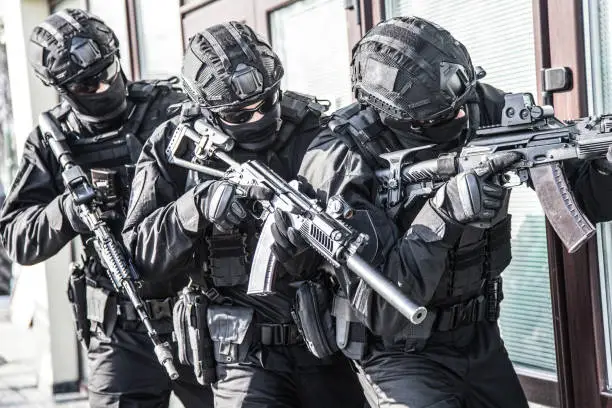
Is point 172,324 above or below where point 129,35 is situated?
below

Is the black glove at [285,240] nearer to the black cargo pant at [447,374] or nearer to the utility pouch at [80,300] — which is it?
the black cargo pant at [447,374]

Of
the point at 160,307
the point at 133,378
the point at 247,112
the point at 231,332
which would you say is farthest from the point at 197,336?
the point at 247,112

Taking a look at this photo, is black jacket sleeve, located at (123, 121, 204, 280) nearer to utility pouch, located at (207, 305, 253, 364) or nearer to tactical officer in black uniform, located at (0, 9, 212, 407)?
utility pouch, located at (207, 305, 253, 364)

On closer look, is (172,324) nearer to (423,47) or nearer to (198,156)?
(198,156)

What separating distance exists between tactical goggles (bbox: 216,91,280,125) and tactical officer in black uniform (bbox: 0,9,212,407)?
2.77ft

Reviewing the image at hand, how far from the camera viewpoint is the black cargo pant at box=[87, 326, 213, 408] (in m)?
4.09

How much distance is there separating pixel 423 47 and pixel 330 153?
425 mm

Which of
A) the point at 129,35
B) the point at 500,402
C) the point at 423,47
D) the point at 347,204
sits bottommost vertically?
the point at 500,402

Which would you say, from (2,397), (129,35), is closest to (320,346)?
(129,35)

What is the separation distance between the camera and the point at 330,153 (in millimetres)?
3062

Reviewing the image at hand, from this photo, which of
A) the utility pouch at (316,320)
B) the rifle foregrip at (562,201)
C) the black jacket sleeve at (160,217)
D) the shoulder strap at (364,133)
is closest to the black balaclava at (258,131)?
the black jacket sleeve at (160,217)

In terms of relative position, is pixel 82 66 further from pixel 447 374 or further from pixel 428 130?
pixel 447 374

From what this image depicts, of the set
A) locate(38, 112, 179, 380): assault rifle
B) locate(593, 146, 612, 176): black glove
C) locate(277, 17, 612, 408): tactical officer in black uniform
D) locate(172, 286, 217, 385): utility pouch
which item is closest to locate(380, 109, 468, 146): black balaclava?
locate(277, 17, 612, 408): tactical officer in black uniform

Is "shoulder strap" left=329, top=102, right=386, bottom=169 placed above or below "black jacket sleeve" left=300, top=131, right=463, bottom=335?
above
